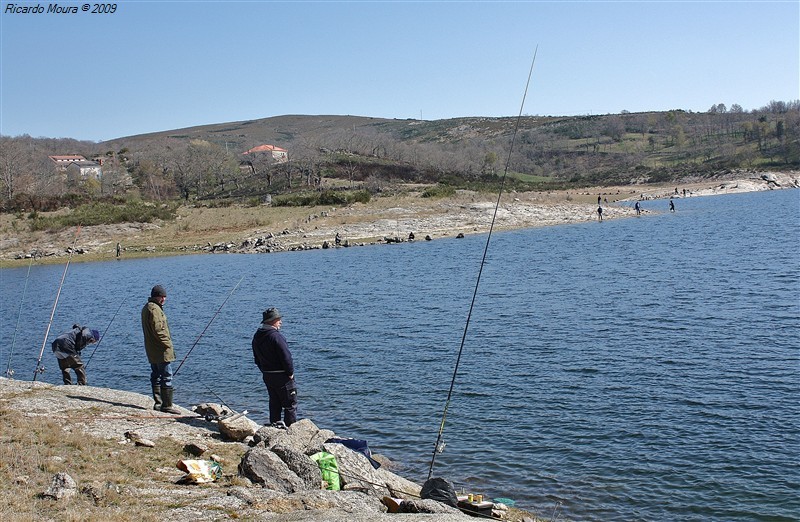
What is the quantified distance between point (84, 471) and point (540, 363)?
37.7 feet

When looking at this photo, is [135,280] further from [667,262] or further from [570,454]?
[570,454]

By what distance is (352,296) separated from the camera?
101 ft

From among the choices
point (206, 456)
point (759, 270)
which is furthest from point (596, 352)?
point (759, 270)

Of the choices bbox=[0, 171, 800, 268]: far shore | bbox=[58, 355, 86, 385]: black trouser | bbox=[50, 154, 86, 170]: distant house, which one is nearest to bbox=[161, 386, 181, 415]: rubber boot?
bbox=[58, 355, 86, 385]: black trouser

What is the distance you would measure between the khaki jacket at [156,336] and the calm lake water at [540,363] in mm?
3142

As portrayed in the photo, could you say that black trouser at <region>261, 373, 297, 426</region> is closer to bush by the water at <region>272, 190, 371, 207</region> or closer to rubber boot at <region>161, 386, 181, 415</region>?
rubber boot at <region>161, 386, 181, 415</region>

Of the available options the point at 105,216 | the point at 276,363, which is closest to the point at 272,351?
the point at 276,363

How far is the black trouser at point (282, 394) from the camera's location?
426 inches

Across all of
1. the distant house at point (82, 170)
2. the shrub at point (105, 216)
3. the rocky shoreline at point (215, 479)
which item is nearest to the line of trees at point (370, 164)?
the distant house at point (82, 170)

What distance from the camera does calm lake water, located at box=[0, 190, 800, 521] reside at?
10898 millimetres

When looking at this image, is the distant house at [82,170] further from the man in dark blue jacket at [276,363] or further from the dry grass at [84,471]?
the dry grass at [84,471]

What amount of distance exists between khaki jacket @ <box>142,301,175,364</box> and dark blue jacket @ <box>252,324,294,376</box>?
2.05m

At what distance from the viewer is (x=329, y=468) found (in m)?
8.86

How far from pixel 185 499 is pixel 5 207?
232ft
